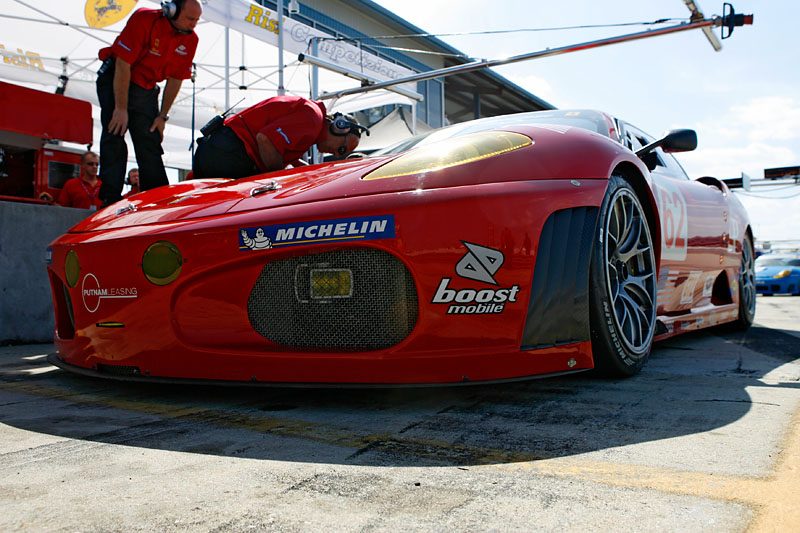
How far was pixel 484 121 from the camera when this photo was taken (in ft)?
10.4

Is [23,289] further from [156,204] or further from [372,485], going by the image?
[372,485]

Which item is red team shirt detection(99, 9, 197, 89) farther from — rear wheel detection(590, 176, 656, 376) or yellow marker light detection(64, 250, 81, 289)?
rear wheel detection(590, 176, 656, 376)

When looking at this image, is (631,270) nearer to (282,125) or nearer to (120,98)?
(282,125)

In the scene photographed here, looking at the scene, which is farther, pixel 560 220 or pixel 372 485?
pixel 560 220

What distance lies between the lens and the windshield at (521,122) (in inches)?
117

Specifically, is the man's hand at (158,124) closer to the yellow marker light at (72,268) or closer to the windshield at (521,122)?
the windshield at (521,122)

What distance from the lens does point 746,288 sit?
4703 millimetres

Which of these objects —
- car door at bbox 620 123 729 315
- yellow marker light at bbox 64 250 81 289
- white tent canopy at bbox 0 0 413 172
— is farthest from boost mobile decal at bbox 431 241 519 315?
white tent canopy at bbox 0 0 413 172

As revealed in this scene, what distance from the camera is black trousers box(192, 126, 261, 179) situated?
136 inches

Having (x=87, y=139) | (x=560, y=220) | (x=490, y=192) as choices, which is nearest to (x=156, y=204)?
(x=490, y=192)

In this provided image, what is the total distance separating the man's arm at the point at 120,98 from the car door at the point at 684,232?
265 cm

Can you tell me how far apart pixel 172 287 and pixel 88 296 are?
1.47ft

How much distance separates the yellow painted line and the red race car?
23cm

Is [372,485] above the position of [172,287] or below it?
below
